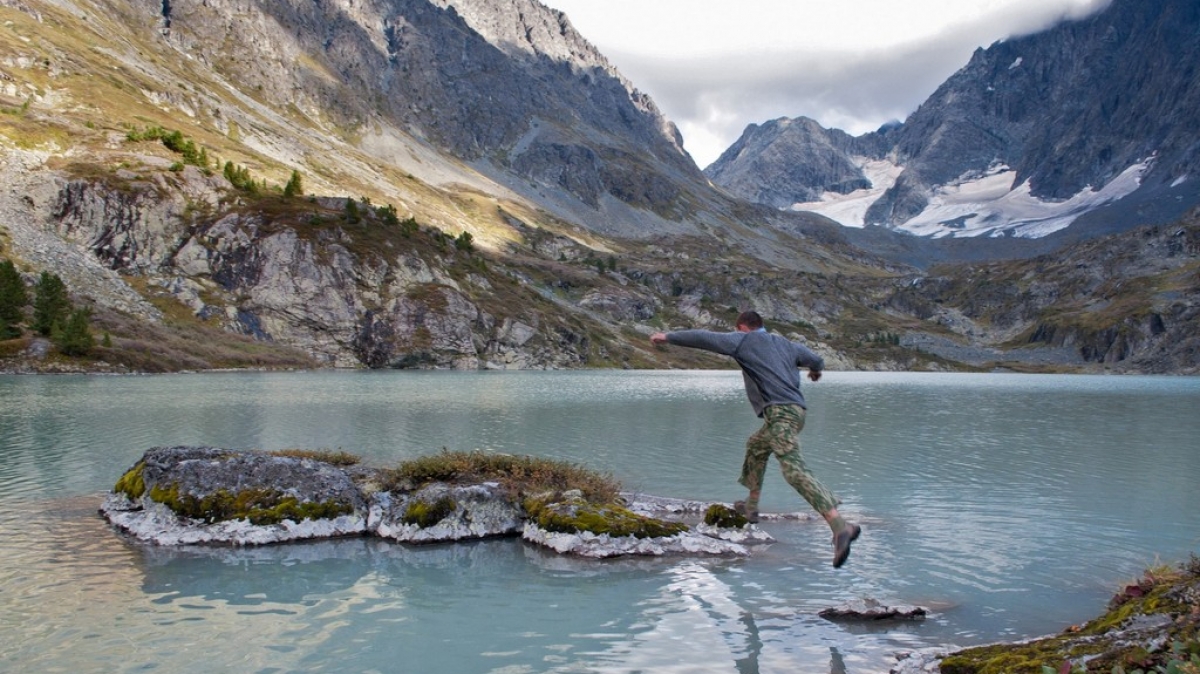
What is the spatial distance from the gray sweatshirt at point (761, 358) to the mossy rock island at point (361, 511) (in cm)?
422

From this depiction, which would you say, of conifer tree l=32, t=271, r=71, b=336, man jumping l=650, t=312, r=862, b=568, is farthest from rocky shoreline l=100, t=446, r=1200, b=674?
conifer tree l=32, t=271, r=71, b=336

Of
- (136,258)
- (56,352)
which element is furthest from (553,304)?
(56,352)

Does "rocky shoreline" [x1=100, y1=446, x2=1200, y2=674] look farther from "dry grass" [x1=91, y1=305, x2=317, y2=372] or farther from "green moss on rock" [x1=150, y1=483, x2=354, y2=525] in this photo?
"dry grass" [x1=91, y1=305, x2=317, y2=372]

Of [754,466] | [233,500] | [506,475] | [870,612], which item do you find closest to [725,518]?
[754,466]

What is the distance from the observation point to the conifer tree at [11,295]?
87.1 m

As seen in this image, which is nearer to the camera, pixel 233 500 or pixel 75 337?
pixel 233 500

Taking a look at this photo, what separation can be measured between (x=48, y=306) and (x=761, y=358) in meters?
104

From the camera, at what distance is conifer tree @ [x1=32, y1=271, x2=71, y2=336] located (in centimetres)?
8874

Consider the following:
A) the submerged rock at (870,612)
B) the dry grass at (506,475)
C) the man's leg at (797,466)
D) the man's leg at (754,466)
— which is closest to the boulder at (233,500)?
the dry grass at (506,475)

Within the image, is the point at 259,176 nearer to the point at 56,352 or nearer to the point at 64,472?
the point at 56,352

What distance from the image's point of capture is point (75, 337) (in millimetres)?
87312

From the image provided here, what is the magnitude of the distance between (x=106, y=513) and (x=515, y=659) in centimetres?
1392

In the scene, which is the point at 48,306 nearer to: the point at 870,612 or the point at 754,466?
the point at 754,466

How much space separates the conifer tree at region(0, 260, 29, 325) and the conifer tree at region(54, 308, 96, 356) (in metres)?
6.00
